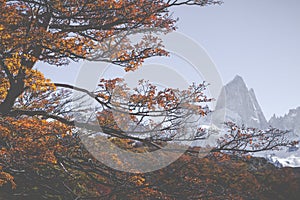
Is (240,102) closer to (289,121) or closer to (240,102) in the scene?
(240,102)

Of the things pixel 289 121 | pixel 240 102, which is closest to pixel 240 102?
pixel 240 102

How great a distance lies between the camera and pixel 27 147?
584 centimetres

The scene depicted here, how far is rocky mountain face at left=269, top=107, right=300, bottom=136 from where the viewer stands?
16238 centimetres

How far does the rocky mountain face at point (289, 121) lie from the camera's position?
533 ft

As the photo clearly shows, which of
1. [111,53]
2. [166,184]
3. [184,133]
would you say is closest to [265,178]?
[166,184]

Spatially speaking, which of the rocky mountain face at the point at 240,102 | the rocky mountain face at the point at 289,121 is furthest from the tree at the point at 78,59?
the rocky mountain face at the point at 289,121

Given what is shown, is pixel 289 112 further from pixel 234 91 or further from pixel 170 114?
pixel 170 114

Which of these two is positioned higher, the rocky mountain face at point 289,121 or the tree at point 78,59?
the rocky mountain face at point 289,121

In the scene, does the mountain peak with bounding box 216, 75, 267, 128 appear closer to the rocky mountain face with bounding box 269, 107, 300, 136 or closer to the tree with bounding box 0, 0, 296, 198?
the rocky mountain face with bounding box 269, 107, 300, 136

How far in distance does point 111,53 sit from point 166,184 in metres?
2.90

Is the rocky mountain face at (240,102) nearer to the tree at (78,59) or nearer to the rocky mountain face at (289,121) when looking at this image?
the rocky mountain face at (289,121)

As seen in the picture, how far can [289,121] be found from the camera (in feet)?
551

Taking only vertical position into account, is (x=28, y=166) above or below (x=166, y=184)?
below

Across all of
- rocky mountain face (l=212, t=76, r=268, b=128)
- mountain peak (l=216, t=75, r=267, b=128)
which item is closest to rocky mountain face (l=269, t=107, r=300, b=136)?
rocky mountain face (l=212, t=76, r=268, b=128)
